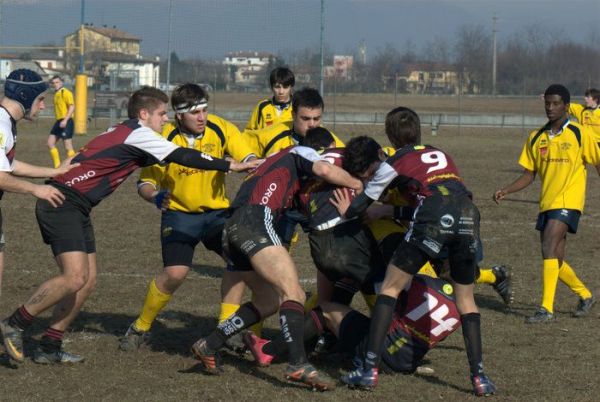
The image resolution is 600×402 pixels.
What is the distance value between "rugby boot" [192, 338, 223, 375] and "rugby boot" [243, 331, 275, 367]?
0.33m

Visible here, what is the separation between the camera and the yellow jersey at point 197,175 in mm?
8008

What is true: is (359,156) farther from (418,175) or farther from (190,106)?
(190,106)

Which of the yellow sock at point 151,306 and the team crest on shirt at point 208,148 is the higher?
the team crest on shirt at point 208,148

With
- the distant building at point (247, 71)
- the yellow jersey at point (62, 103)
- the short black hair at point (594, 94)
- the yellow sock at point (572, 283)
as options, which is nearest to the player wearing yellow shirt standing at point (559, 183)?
the yellow sock at point (572, 283)

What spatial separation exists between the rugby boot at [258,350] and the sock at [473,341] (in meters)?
1.50

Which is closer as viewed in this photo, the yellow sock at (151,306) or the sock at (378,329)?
the sock at (378,329)

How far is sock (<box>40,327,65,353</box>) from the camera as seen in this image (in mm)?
7445

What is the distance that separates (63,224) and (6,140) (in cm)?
73

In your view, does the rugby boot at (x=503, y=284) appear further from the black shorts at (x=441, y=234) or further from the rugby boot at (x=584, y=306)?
the black shorts at (x=441, y=234)

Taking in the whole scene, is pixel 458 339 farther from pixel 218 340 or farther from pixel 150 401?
pixel 150 401

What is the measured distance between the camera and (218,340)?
22.7 ft

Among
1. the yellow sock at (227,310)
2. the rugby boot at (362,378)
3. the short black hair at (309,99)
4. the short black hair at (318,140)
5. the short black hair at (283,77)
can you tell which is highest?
the short black hair at (283,77)

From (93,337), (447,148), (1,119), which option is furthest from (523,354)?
(447,148)

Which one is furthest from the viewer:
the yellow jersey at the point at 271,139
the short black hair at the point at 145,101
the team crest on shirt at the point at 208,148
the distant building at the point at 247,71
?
the distant building at the point at 247,71
